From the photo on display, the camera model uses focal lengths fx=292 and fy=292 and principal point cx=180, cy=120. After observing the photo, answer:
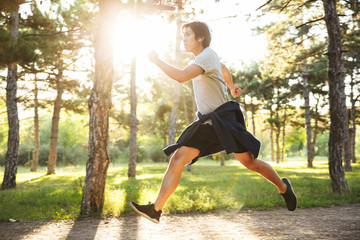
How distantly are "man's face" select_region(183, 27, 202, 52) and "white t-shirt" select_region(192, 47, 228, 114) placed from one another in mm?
158

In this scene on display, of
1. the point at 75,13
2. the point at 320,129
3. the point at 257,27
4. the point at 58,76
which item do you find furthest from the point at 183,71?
the point at 320,129

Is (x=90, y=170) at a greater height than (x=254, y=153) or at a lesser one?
lesser

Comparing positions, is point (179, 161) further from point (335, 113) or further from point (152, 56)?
point (335, 113)

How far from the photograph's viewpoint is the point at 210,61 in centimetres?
279

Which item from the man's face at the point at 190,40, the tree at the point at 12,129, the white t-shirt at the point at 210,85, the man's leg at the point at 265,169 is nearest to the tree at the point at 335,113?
the man's leg at the point at 265,169

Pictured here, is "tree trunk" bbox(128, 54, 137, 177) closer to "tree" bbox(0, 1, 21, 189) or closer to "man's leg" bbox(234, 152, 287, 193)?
"tree" bbox(0, 1, 21, 189)

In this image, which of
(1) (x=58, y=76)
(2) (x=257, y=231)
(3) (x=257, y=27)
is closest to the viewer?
(2) (x=257, y=231)

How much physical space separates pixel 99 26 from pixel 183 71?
172 inches

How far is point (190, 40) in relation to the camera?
9.71ft

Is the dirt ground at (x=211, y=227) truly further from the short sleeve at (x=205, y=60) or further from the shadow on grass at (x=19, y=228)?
the short sleeve at (x=205, y=60)

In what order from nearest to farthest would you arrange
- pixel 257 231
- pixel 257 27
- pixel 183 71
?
pixel 183 71
pixel 257 231
pixel 257 27

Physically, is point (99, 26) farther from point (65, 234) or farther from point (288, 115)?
point (288, 115)

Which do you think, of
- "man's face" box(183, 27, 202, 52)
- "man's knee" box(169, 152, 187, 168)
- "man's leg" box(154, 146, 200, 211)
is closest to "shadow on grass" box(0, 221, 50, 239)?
"man's leg" box(154, 146, 200, 211)

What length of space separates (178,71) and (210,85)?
1.26ft
